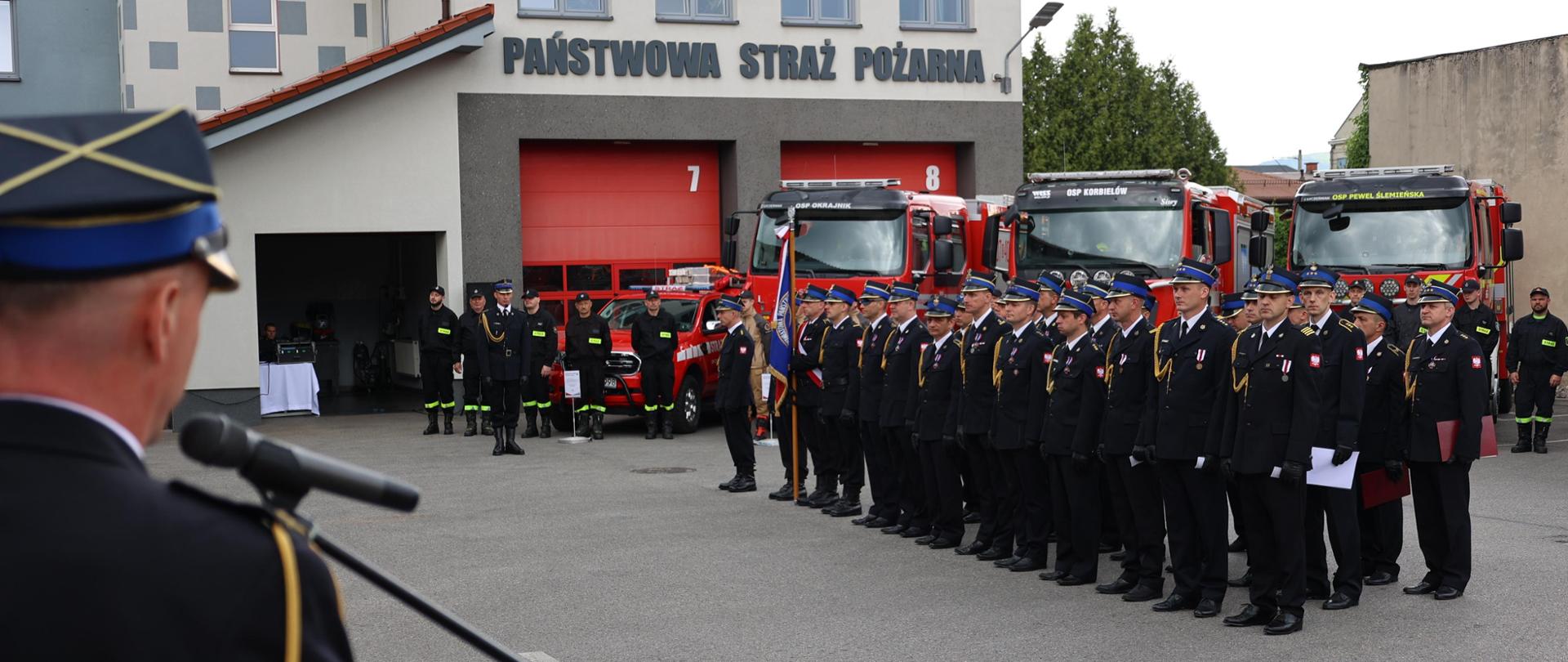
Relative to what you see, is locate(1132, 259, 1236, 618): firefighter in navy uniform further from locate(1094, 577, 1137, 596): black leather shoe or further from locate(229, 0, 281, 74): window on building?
locate(229, 0, 281, 74): window on building

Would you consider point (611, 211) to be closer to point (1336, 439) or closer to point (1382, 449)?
point (1382, 449)

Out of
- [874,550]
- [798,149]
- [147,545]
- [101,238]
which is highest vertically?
[798,149]

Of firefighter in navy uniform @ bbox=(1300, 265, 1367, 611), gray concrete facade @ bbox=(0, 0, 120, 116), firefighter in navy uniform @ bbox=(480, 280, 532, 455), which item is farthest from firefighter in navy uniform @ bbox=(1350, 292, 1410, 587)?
gray concrete facade @ bbox=(0, 0, 120, 116)

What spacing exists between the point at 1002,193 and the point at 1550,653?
65.3 ft

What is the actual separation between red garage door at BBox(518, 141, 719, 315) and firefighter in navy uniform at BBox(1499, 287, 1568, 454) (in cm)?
1288

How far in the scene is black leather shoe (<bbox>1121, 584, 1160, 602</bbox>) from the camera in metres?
9.05

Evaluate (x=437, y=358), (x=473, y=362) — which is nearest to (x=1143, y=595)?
(x=473, y=362)

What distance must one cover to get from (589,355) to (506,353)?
1251 mm

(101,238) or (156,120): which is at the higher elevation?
(156,120)

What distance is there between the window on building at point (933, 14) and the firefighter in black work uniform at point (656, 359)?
8.82 m

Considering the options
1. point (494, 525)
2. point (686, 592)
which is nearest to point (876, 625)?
point (686, 592)

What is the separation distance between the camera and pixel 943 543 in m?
11.2

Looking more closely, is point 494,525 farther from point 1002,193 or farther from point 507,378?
point 1002,193

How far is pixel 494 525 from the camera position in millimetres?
11961
